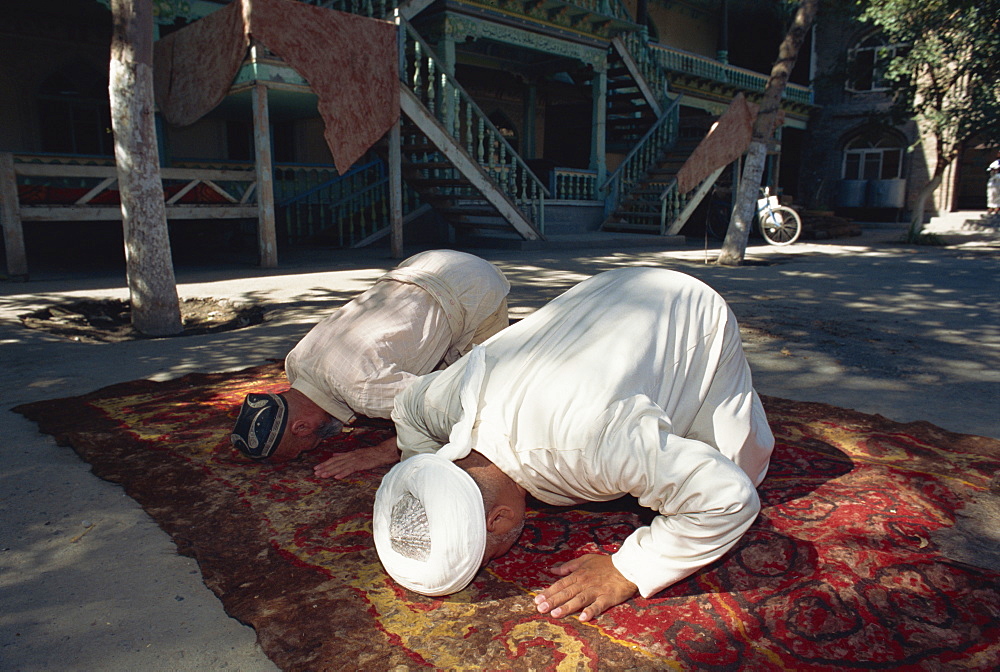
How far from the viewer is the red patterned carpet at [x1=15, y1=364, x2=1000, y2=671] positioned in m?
1.66

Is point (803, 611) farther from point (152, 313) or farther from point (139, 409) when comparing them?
point (152, 313)

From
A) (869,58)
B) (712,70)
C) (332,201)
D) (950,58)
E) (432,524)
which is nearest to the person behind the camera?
(432,524)

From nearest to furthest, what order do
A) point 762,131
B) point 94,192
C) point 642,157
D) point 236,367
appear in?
point 236,367 → point 94,192 → point 762,131 → point 642,157

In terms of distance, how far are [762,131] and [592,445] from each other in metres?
8.65

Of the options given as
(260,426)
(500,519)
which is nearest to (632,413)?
(500,519)

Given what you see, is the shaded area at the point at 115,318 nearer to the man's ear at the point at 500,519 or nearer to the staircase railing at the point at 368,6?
the man's ear at the point at 500,519

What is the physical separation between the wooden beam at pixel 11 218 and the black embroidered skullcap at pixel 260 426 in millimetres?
6436

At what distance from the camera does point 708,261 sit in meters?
9.95

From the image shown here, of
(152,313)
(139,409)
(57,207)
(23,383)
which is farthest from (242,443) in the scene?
(57,207)

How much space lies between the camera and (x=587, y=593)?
6.00 ft

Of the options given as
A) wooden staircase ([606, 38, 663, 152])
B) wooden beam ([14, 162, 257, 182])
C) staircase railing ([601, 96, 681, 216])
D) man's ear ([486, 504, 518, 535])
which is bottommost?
man's ear ([486, 504, 518, 535])

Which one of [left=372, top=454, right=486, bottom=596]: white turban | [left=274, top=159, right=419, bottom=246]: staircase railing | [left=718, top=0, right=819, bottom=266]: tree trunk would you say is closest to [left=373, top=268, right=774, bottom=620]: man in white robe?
[left=372, top=454, right=486, bottom=596]: white turban

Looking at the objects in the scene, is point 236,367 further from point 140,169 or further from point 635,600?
point 635,600

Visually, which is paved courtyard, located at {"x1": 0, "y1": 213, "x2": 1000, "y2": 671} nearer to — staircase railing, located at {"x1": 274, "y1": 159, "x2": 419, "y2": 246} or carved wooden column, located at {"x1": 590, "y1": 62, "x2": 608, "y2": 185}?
staircase railing, located at {"x1": 274, "y1": 159, "x2": 419, "y2": 246}
